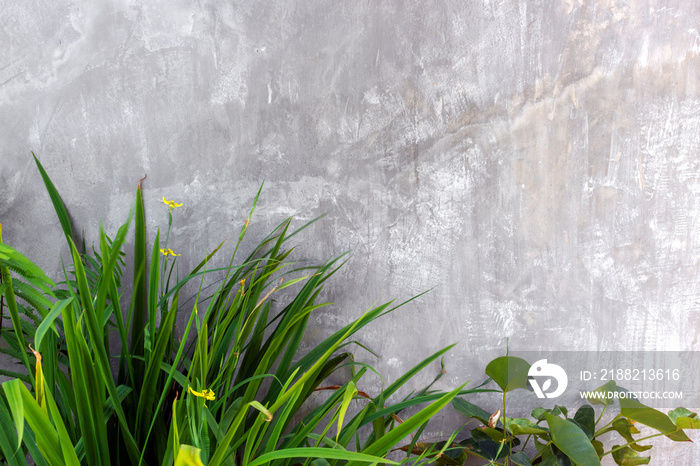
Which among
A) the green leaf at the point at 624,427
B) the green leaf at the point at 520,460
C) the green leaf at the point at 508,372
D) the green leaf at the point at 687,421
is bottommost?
the green leaf at the point at 520,460

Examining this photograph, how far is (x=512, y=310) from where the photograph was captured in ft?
4.05

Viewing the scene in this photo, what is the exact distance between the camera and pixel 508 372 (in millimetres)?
1037

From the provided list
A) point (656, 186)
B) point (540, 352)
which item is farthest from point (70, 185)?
point (656, 186)

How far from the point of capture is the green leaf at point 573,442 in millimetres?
852

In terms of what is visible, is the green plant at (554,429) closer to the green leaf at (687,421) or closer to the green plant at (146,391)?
the green leaf at (687,421)

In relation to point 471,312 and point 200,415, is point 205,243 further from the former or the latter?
point 471,312

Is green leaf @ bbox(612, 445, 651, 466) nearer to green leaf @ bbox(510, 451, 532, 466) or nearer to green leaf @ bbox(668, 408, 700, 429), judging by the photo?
green leaf @ bbox(668, 408, 700, 429)

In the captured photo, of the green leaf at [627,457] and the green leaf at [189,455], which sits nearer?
the green leaf at [189,455]

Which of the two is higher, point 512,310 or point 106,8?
point 106,8

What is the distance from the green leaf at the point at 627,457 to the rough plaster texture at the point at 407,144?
301 mm

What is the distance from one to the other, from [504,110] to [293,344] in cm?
85

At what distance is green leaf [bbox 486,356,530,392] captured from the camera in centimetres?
101
